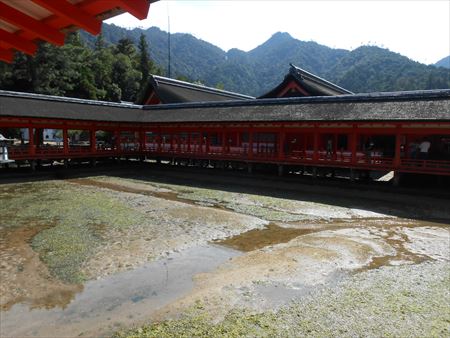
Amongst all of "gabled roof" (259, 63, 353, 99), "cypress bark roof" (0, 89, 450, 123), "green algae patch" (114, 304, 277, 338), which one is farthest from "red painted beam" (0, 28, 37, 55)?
"gabled roof" (259, 63, 353, 99)

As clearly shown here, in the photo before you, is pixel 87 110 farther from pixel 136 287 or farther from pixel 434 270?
pixel 434 270

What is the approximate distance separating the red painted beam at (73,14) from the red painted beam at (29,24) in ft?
1.72

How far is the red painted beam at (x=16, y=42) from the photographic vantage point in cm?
411

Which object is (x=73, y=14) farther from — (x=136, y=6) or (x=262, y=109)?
(x=262, y=109)

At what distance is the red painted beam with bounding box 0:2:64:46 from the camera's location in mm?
3491

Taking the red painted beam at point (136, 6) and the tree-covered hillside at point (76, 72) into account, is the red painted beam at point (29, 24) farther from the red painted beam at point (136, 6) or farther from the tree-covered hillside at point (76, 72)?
the tree-covered hillside at point (76, 72)

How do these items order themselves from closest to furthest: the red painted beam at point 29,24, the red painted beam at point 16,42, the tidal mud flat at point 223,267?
the red painted beam at point 29,24, the red painted beam at point 16,42, the tidal mud flat at point 223,267

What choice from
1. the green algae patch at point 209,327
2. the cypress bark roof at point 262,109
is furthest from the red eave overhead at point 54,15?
the cypress bark roof at point 262,109

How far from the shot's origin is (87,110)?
2964 cm

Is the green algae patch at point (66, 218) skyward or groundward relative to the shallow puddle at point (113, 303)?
skyward

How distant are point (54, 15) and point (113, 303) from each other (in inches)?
240

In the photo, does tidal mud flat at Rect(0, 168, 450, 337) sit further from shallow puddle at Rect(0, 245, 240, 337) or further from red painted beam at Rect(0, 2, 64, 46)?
red painted beam at Rect(0, 2, 64, 46)

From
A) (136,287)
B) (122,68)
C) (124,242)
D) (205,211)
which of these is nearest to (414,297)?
(136,287)

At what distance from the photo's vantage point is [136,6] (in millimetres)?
3113
